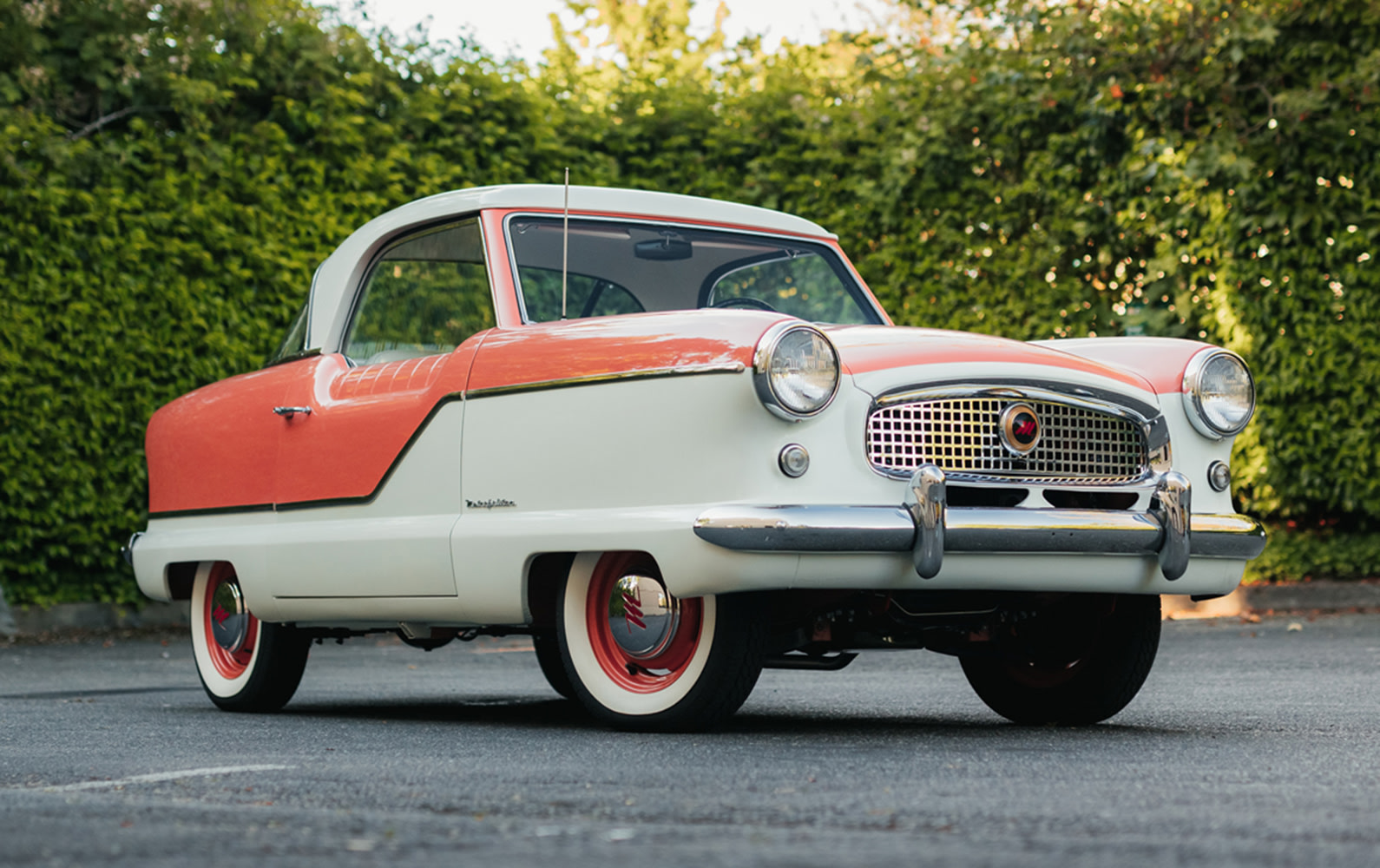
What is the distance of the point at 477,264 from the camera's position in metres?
6.12

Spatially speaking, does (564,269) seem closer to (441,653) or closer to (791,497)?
(791,497)

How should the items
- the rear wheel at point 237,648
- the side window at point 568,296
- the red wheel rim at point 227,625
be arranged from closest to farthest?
the side window at point 568,296, the rear wheel at point 237,648, the red wheel rim at point 227,625

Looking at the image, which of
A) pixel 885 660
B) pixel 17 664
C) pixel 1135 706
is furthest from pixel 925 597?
pixel 17 664

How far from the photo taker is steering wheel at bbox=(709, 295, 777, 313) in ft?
20.8

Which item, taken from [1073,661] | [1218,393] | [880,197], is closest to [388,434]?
[1073,661]

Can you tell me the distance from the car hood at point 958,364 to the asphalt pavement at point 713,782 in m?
1.02

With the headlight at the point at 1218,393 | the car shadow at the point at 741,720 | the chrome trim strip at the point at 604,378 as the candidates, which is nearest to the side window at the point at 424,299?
the chrome trim strip at the point at 604,378

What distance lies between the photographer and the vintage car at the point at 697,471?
16.1ft

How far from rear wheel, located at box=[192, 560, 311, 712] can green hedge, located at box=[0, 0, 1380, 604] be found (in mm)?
3934

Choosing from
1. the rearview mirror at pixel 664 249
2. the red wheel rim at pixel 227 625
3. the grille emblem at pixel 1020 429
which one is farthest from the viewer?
the red wheel rim at pixel 227 625

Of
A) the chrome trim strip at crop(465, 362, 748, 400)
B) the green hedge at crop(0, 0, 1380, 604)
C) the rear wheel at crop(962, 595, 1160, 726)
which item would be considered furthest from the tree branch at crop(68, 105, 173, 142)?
the rear wheel at crop(962, 595, 1160, 726)

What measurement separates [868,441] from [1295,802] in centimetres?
170

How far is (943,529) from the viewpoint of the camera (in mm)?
4871

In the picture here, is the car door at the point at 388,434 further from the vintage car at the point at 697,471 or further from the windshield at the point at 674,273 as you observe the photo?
the windshield at the point at 674,273
